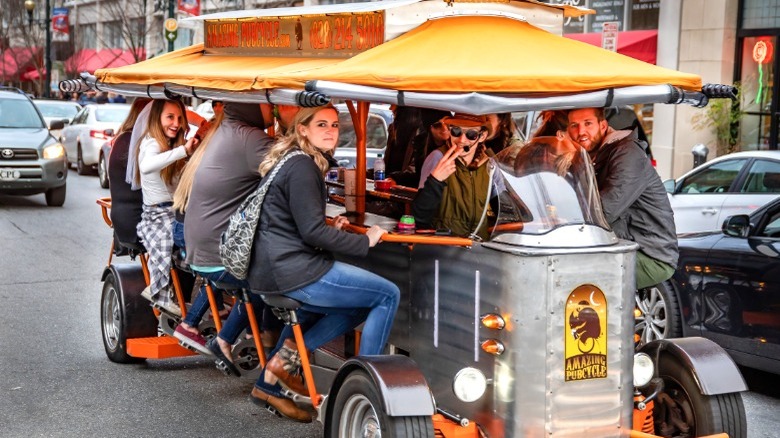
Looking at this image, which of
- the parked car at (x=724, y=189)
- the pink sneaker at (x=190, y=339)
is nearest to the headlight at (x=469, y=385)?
the pink sneaker at (x=190, y=339)

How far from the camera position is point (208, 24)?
8125 millimetres

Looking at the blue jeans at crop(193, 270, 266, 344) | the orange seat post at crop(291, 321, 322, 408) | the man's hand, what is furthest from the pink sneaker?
the man's hand

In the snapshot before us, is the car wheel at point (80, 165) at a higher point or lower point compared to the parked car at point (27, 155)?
lower

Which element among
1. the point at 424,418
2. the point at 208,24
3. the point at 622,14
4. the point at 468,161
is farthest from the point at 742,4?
the point at 424,418

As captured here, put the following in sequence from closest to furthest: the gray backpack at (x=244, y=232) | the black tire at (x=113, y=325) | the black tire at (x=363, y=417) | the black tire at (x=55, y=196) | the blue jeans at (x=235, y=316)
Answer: the black tire at (x=363, y=417) < the gray backpack at (x=244, y=232) < the blue jeans at (x=235, y=316) < the black tire at (x=113, y=325) < the black tire at (x=55, y=196)

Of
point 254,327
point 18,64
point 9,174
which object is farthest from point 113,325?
point 18,64

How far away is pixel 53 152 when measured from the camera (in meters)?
17.8

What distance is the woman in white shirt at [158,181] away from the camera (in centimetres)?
760

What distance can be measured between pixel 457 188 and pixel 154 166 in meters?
2.49

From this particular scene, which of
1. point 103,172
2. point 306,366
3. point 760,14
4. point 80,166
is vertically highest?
point 760,14

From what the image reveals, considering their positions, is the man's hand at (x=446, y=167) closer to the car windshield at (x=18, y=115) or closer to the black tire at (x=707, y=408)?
the black tire at (x=707, y=408)

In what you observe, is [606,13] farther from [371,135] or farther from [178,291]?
[178,291]

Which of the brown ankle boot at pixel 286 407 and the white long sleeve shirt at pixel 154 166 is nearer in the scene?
the brown ankle boot at pixel 286 407

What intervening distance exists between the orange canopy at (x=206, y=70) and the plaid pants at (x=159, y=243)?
92cm
